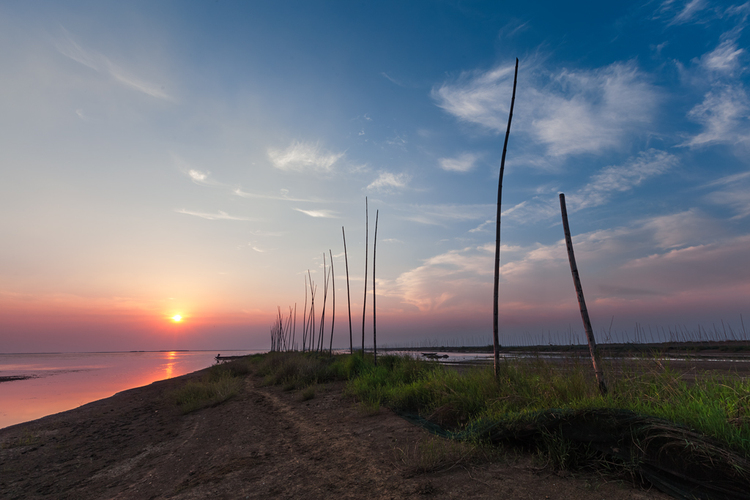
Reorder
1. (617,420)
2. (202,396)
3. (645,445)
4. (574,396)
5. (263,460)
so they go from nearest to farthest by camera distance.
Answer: (645,445) < (617,420) < (574,396) < (263,460) < (202,396)

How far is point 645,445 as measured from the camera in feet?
12.2

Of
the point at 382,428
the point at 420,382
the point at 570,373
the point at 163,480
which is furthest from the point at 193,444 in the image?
the point at 570,373

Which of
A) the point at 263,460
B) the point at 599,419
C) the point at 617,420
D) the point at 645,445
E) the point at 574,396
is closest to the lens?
the point at 645,445

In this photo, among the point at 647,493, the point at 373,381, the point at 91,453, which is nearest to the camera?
the point at 647,493

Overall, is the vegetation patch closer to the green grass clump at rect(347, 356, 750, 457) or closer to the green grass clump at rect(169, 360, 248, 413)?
the green grass clump at rect(347, 356, 750, 457)

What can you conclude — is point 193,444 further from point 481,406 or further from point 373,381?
point 481,406

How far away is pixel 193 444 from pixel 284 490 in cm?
481

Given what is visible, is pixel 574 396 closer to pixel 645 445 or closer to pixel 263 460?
pixel 645 445

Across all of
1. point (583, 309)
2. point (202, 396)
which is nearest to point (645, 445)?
point (583, 309)

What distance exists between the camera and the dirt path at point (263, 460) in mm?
4188

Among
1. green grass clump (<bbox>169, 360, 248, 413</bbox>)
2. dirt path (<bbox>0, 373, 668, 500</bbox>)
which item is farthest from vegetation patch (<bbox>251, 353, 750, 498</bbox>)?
green grass clump (<bbox>169, 360, 248, 413</bbox>)

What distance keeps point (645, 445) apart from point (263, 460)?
558 cm

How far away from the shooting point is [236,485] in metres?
5.15

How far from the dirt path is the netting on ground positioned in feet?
1.06
